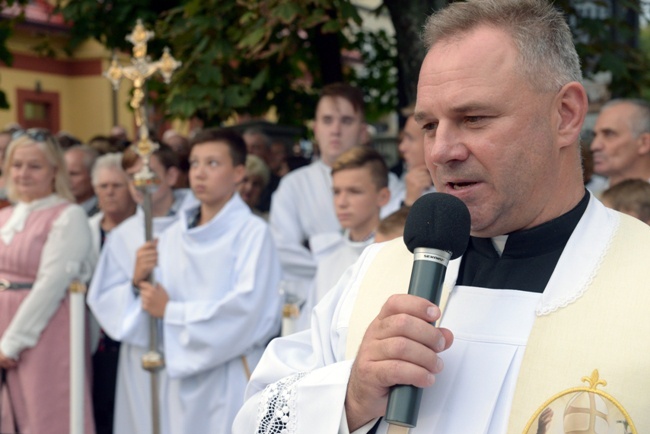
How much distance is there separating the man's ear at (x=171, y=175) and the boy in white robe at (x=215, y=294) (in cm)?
92

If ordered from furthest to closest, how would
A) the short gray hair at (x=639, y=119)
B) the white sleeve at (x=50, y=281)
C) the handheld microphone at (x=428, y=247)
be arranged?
the white sleeve at (x=50, y=281) → the short gray hair at (x=639, y=119) → the handheld microphone at (x=428, y=247)

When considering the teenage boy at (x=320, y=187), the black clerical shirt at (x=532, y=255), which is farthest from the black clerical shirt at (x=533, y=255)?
the teenage boy at (x=320, y=187)

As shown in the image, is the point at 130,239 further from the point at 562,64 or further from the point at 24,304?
the point at 562,64

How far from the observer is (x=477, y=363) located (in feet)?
6.59

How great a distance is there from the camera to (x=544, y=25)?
2.05m

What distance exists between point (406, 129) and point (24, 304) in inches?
106

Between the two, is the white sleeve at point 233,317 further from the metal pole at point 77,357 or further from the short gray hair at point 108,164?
the short gray hair at point 108,164

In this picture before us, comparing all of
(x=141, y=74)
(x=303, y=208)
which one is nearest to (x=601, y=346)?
(x=141, y=74)

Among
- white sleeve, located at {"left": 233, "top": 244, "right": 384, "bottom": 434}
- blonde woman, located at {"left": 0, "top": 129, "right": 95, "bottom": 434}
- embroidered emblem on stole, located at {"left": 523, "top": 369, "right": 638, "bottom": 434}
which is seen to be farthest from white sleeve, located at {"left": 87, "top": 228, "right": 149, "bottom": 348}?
embroidered emblem on stole, located at {"left": 523, "top": 369, "right": 638, "bottom": 434}

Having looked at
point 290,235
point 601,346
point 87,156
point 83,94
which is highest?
point 83,94

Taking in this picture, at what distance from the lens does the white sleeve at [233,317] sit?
5328 millimetres

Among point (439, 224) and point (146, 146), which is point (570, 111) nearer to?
point (439, 224)

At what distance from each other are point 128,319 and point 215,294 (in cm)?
61

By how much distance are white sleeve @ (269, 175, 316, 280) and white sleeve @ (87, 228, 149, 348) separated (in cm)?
96
